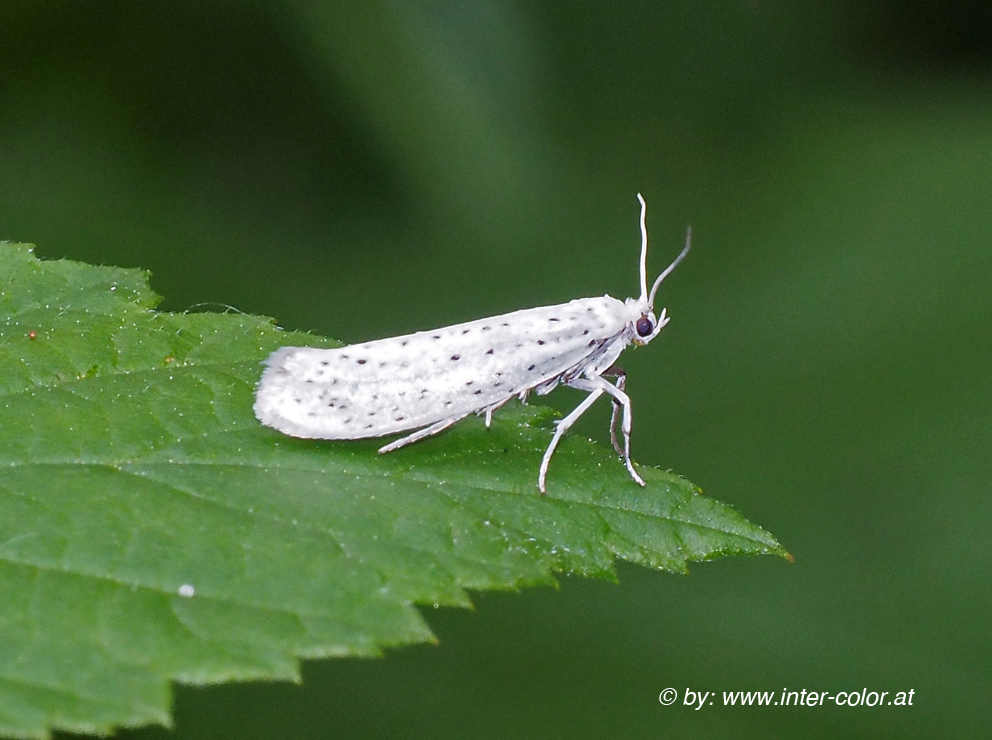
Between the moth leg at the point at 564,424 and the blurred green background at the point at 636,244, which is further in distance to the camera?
the blurred green background at the point at 636,244

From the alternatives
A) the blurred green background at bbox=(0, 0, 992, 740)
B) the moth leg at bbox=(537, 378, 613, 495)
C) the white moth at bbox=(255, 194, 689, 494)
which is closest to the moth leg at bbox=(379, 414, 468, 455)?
the white moth at bbox=(255, 194, 689, 494)

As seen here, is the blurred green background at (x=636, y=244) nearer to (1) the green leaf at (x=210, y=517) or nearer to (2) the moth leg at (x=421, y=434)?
(2) the moth leg at (x=421, y=434)

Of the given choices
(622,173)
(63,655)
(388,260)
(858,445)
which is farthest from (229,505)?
(622,173)

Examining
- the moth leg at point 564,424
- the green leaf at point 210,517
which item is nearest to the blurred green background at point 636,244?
the moth leg at point 564,424

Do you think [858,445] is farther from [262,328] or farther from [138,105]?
[138,105]

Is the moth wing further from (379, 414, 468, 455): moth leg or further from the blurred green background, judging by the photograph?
the blurred green background

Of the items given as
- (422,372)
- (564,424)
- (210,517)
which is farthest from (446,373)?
(210,517)
